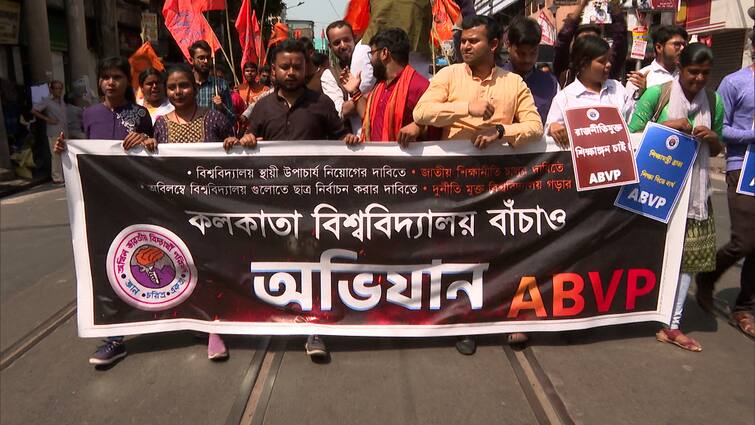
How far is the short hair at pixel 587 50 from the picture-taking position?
11.7ft

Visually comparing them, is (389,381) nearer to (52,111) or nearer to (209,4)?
(209,4)

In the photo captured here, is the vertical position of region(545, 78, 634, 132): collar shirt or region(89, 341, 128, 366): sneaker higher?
region(545, 78, 634, 132): collar shirt

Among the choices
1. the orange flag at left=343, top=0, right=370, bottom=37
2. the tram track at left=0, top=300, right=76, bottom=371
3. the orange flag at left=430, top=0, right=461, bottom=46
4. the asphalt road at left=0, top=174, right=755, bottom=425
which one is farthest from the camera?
the orange flag at left=430, top=0, right=461, bottom=46

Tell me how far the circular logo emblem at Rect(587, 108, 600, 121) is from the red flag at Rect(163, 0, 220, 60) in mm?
4559

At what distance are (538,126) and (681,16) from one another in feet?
54.7

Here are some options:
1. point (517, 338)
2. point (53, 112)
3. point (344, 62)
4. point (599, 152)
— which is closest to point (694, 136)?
point (599, 152)

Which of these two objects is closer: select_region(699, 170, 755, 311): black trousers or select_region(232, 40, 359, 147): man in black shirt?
select_region(232, 40, 359, 147): man in black shirt

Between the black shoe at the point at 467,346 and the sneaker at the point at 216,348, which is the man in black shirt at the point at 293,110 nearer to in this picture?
the sneaker at the point at 216,348

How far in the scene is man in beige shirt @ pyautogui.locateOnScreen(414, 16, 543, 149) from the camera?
3295 millimetres

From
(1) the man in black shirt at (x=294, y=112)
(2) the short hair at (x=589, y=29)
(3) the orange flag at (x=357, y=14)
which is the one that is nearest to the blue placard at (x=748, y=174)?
(2) the short hair at (x=589, y=29)

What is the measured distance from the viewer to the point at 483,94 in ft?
11.1

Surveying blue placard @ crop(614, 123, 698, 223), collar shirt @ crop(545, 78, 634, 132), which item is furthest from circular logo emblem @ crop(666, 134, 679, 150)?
collar shirt @ crop(545, 78, 634, 132)

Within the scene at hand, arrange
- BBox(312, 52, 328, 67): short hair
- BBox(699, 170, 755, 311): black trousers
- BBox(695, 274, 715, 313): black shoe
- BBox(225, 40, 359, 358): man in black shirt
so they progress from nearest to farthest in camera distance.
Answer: BBox(225, 40, 359, 358): man in black shirt → BBox(699, 170, 755, 311): black trousers → BBox(695, 274, 715, 313): black shoe → BBox(312, 52, 328, 67): short hair

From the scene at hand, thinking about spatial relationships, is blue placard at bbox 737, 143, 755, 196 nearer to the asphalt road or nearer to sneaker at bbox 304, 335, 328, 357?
the asphalt road
